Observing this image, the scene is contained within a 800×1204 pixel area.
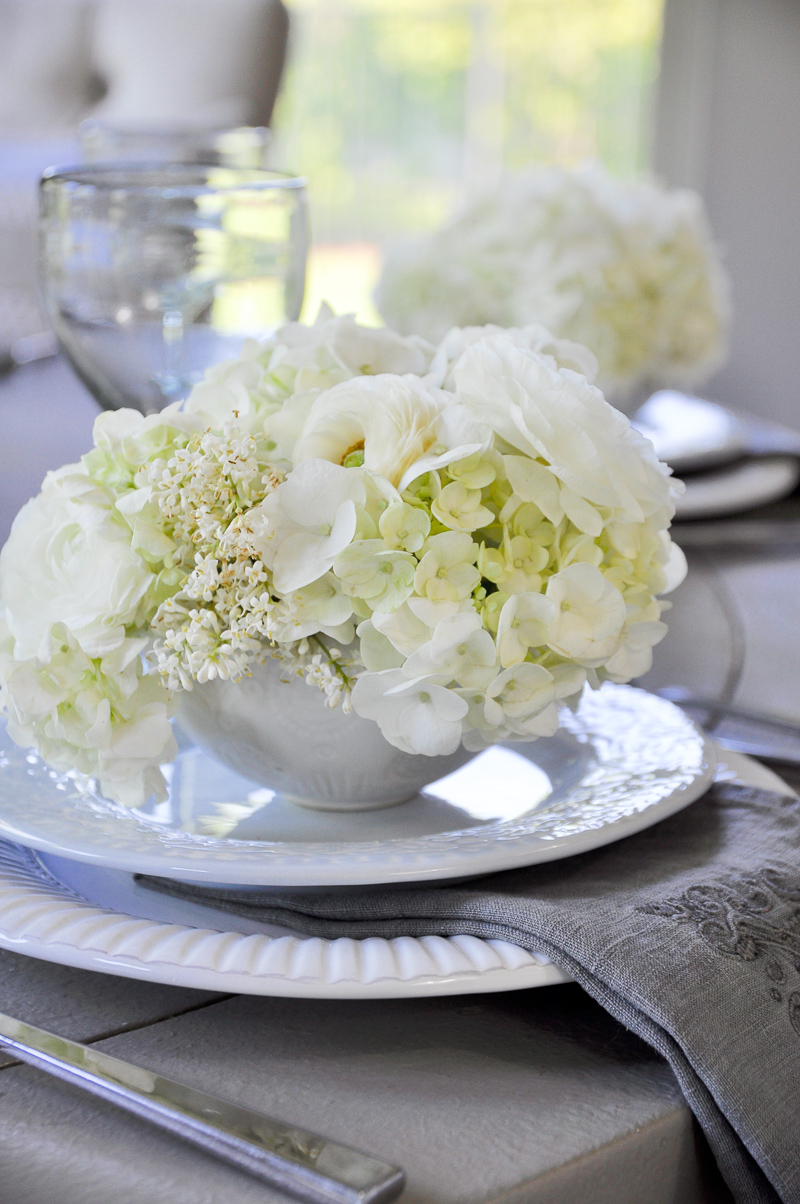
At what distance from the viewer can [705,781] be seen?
53cm

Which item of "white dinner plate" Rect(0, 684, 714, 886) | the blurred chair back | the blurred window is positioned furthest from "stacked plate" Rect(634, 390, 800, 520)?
the blurred window

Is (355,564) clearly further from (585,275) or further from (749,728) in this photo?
(585,275)

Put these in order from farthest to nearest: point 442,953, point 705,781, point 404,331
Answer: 1. point 404,331
2. point 705,781
3. point 442,953

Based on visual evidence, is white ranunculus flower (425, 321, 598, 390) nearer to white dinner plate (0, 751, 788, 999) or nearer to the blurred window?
white dinner plate (0, 751, 788, 999)

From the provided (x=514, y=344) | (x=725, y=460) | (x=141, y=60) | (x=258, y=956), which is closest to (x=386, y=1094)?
(x=258, y=956)

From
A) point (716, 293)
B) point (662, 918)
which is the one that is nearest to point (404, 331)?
point (716, 293)

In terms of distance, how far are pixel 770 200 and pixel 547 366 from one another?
9.51 ft

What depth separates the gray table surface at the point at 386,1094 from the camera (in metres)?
0.34

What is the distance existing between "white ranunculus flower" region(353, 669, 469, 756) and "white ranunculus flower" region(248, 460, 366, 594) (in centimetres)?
5

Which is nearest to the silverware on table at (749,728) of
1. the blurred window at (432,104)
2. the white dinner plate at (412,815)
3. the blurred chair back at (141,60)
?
Answer: the white dinner plate at (412,815)

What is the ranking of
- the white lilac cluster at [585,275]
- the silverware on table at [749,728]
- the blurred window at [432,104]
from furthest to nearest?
the blurred window at [432,104], the white lilac cluster at [585,275], the silverware on table at [749,728]

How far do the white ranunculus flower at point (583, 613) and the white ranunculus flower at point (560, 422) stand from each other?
2 centimetres

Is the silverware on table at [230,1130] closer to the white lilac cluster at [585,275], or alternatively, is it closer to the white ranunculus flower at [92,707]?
the white ranunculus flower at [92,707]

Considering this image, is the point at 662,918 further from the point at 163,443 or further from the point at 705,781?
the point at 163,443
